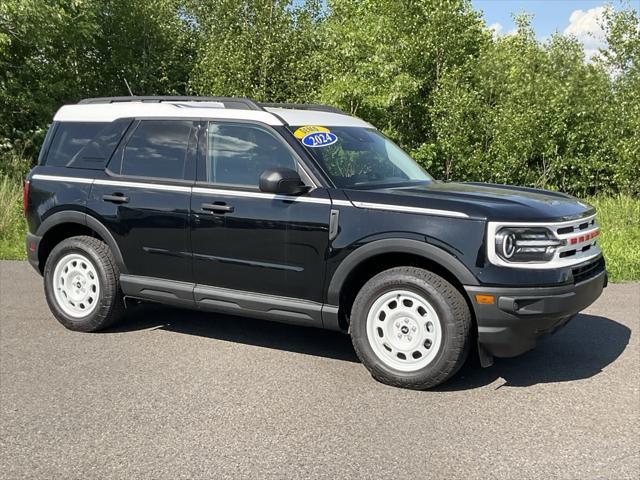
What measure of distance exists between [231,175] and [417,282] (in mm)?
1669

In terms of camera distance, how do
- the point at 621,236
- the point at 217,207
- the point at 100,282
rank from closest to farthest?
Answer: the point at 217,207, the point at 100,282, the point at 621,236

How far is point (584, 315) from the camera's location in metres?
6.38

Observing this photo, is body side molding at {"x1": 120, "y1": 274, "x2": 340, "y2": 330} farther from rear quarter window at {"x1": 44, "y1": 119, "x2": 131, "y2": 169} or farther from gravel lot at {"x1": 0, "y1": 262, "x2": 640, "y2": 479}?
rear quarter window at {"x1": 44, "y1": 119, "x2": 131, "y2": 169}

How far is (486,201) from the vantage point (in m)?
4.38

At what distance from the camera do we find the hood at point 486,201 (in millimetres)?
4176

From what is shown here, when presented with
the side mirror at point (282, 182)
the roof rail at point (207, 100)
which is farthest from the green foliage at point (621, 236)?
the roof rail at point (207, 100)

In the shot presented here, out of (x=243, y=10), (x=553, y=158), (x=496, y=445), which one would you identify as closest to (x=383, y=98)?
(x=553, y=158)

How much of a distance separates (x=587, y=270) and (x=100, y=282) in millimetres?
3854

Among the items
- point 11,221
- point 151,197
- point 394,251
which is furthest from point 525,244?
point 11,221

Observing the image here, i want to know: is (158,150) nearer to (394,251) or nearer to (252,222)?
(252,222)

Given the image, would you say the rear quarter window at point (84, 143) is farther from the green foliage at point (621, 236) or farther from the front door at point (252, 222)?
the green foliage at point (621, 236)

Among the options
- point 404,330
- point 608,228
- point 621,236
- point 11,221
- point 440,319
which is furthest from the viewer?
point 11,221

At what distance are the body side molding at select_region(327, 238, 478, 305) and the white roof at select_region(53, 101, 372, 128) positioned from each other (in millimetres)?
1231

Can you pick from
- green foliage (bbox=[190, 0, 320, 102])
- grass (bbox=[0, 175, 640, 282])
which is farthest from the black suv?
green foliage (bbox=[190, 0, 320, 102])
